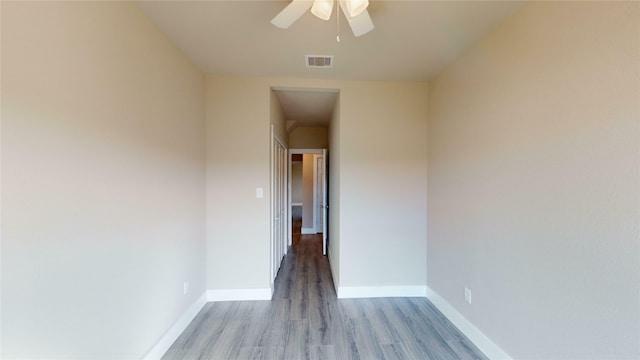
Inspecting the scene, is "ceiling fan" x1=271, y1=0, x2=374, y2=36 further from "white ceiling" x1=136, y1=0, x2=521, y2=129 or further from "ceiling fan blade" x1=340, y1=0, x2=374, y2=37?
"white ceiling" x1=136, y1=0, x2=521, y2=129

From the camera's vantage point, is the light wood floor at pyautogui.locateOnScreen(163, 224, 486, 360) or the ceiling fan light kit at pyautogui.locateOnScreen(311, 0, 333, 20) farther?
the light wood floor at pyautogui.locateOnScreen(163, 224, 486, 360)

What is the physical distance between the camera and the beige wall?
5723 millimetres

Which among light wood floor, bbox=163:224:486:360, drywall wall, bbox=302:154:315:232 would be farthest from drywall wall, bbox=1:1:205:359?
drywall wall, bbox=302:154:315:232

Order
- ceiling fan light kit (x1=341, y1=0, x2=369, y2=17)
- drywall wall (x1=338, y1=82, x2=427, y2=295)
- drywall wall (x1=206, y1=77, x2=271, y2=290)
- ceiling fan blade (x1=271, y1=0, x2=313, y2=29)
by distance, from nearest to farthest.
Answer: ceiling fan light kit (x1=341, y1=0, x2=369, y2=17) < ceiling fan blade (x1=271, y1=0, x2=313, y2=29) < drywall wall (x1=206, y1=77, x2=271, y2=290) < drywall wall (x1=338, y1=82, x2=427, y2=295)

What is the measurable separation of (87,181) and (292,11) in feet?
4.85

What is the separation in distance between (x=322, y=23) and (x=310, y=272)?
10.6 feet

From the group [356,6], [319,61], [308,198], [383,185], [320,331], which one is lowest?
[320,331]

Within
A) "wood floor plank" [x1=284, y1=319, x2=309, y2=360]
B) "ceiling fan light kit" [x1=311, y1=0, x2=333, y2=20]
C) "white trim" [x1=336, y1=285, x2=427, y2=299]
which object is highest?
"ceiling fan light kit" [x1=311, y1=0, x2=333, y2=20]

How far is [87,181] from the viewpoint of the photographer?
1299mm

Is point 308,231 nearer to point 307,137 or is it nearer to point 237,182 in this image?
point 307,137

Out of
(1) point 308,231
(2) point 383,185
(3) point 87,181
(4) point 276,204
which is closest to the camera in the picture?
(3) point 87,181

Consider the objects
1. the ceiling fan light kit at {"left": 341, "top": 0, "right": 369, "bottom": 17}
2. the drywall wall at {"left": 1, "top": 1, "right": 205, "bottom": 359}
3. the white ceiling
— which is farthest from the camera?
the white ceiling

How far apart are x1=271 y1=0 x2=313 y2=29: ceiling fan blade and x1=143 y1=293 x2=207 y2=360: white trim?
8.09 ft

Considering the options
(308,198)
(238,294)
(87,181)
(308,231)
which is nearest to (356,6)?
(87,181)
